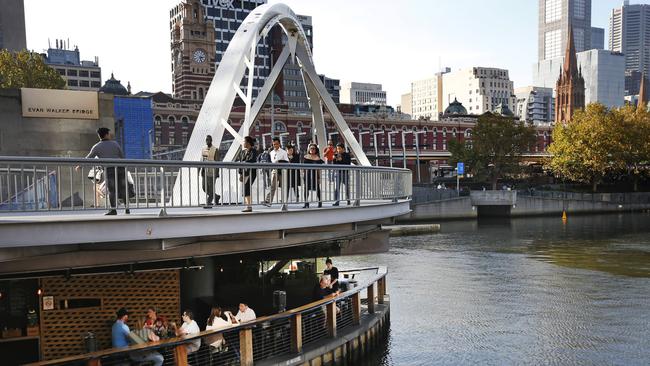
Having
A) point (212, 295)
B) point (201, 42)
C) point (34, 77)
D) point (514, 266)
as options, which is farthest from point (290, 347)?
point (201, 42)

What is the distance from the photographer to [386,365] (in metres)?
17.8

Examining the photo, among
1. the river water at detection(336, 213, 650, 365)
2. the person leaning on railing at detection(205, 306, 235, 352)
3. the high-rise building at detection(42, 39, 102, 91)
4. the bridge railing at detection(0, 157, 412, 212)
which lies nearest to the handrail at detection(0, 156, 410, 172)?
the bridge railing at detection(0, 157, 412, 212)

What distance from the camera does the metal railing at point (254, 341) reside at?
11.4m

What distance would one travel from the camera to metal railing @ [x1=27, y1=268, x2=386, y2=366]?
448 inches

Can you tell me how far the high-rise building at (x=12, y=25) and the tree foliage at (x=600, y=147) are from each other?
3497 inches

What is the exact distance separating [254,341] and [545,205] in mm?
62336

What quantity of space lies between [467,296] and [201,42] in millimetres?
107776

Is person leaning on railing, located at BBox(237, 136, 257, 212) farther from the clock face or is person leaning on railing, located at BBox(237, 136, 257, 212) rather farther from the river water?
the clock face

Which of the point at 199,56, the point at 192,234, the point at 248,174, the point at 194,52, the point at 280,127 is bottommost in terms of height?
the point at 192,234

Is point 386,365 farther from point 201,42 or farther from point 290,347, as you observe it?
point 201,42

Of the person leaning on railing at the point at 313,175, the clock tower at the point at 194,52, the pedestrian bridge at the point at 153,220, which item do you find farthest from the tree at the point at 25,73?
the clock tower at the point at 194,52

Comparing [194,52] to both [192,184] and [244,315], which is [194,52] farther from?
[244,315]

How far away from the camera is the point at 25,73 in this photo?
47375mm

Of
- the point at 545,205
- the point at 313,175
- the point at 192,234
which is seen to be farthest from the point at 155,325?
the point at 545,205
